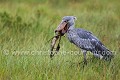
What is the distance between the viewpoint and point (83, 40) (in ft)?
16.2

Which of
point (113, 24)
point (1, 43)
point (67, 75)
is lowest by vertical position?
point (67, 75)

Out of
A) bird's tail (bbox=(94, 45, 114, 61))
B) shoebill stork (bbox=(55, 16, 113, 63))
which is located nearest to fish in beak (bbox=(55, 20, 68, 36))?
shoebill stork (bbox=(55, 16, 113, 63))

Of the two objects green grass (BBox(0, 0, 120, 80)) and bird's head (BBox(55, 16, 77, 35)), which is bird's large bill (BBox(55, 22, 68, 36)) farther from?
green grass (BBox(0, 0, 120, 80))

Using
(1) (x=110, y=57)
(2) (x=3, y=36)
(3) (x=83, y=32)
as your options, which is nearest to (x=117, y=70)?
(1) (x=110, y=57)

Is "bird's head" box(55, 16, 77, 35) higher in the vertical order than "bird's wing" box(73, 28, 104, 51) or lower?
higher

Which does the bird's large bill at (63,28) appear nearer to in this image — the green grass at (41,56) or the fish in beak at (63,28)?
the fish in beak at (63,28)

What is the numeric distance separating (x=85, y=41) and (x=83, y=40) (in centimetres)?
3

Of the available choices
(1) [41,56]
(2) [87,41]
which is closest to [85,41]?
(2) [87,41]

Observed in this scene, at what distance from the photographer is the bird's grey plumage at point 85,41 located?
4.91m

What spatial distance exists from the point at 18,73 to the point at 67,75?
51 cm

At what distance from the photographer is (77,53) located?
5.41 meters

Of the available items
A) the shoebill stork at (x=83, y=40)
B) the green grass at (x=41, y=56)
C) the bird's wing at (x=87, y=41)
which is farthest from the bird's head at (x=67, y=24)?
the green grass at (x=41, y=56)

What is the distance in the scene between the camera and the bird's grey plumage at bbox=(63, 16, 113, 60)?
4914mm

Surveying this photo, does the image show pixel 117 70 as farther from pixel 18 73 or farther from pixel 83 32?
pixel 18 73
